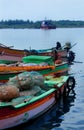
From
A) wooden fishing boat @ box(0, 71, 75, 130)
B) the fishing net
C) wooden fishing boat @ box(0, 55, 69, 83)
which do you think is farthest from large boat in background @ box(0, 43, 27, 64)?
the fishing net

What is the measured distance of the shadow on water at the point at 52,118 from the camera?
17391 mm

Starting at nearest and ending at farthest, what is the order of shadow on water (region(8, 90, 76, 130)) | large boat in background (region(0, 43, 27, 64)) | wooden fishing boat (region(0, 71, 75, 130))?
wooden fishing boat (region(0, 71, 75, 130)) < shadow on water (region(8, 90, 76, 130)) < large boat in background (region(0, 43, 27, 64))

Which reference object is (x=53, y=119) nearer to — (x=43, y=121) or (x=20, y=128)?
(x=43, y=121)

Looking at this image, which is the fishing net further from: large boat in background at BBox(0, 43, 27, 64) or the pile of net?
large boat in background at BBox(0, 43, 27, 64)

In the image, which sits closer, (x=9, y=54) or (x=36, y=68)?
(x=36, y=68)

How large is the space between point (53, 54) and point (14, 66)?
8.44 m

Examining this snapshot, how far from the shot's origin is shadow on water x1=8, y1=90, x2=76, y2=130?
17.4m

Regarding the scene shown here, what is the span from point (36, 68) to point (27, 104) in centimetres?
858

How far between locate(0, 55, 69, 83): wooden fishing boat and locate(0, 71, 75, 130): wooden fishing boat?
305cm

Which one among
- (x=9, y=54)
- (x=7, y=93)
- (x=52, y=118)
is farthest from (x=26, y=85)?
(x=9, y=54)

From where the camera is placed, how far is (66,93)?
75.0ft

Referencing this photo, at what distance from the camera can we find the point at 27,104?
16641 mm

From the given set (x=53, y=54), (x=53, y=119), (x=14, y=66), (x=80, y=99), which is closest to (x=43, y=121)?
(x=53, y=119)

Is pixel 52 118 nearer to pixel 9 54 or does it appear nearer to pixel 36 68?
pixel 36 68
